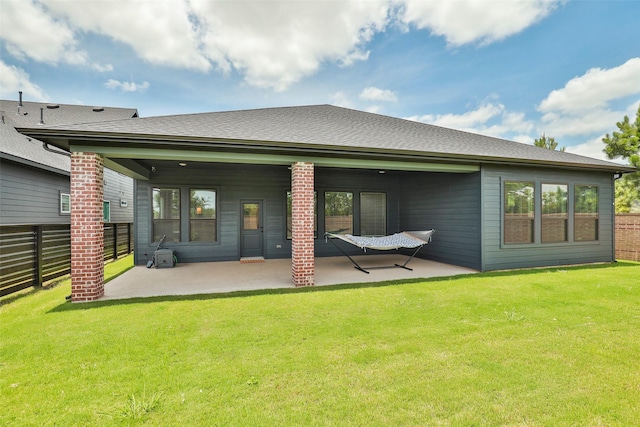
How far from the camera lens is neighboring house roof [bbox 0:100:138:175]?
6598mm

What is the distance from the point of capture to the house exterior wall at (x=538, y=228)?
244 inches

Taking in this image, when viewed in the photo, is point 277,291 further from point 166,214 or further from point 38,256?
point 166,214

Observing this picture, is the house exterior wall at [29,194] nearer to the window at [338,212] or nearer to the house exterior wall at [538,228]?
the window at [338,212]

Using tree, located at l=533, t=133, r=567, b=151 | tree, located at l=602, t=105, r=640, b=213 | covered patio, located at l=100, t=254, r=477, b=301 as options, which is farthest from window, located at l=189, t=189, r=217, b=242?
tree, located at l=533, t=133, r=567, b=151

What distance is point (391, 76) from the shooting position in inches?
516

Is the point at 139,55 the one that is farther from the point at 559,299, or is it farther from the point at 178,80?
the point at 559,299

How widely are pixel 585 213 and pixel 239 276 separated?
8521mm

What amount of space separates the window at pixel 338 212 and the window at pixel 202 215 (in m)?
3.19

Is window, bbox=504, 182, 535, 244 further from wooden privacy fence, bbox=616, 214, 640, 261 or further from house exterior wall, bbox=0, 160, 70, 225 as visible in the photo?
house exterior wall, bbox=0, 160, 70, 225

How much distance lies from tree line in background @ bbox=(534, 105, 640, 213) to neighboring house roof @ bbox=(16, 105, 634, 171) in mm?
8003

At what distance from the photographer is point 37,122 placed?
988 cm

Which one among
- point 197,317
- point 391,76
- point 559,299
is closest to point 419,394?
point 197,317

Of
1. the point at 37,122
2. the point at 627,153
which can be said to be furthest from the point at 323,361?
the point at 627,153

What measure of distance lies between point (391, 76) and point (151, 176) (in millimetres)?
10990
